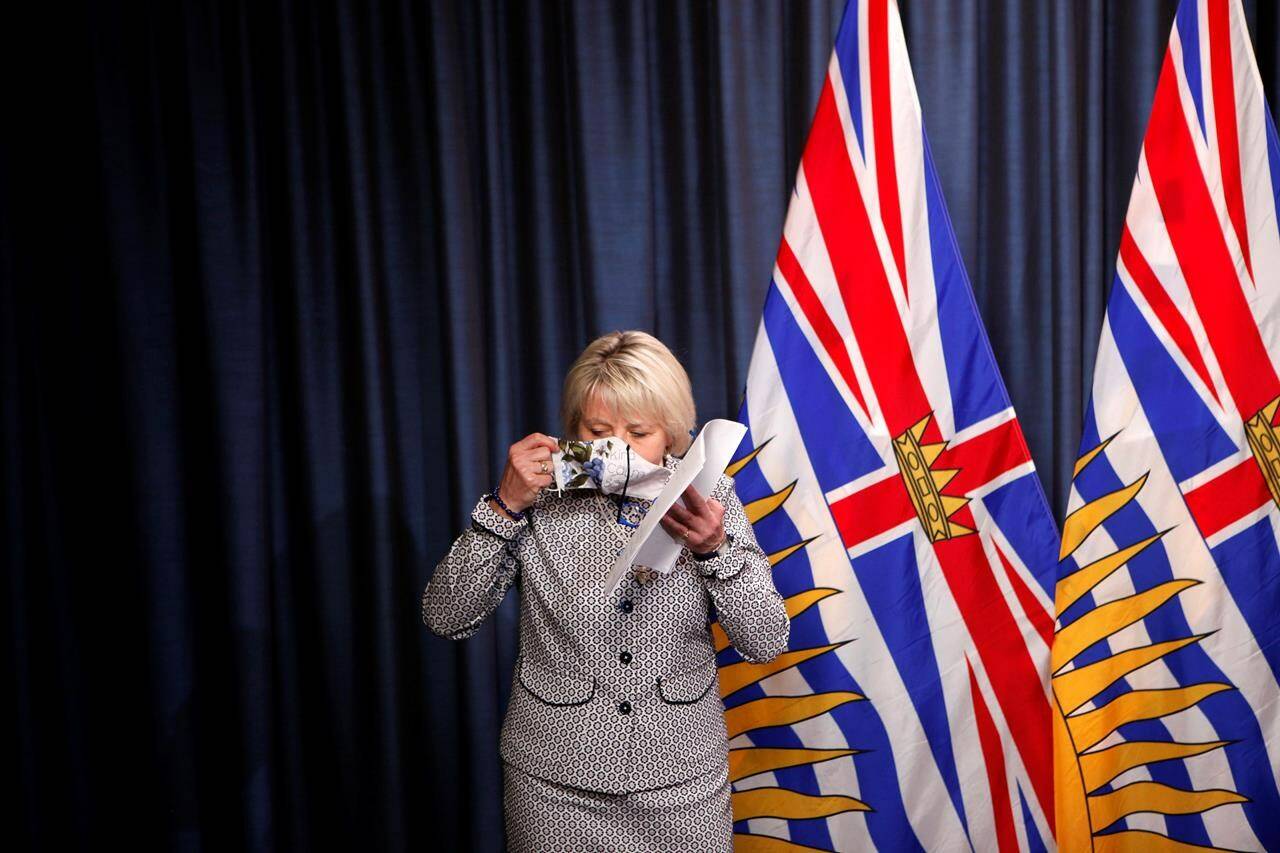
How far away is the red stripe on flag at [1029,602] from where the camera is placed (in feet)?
6.74

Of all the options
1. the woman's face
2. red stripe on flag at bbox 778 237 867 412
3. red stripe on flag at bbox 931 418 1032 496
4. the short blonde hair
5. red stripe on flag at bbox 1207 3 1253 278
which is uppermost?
red stripe on flag at bbox 1207 3 1253 278

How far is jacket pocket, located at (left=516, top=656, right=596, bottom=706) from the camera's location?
165 cm

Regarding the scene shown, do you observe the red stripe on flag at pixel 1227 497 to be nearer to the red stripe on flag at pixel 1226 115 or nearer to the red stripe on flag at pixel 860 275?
the red stripe on flag at pixel 1226 115

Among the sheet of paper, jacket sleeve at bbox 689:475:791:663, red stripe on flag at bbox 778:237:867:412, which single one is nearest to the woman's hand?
the sheet of paper

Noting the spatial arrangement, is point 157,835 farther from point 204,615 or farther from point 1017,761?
point 1017,761

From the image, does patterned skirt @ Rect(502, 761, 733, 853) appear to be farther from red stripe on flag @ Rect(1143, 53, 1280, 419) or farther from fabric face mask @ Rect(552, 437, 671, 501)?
red stripe on flag @ Rect(1143, 53, 1280, 419)

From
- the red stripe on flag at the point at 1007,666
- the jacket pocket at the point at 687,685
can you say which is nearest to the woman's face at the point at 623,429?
the jacket pocket at the point at 687,685

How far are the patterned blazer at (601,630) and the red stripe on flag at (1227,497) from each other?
0.93 meters

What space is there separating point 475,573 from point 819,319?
0.85 meters

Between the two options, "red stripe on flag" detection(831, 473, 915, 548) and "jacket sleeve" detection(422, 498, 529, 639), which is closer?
"jacket sleeve" detection(422, 498, 529, 639)

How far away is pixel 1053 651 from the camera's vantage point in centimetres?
208

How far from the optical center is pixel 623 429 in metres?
1.67

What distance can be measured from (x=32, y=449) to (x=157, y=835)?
912mm

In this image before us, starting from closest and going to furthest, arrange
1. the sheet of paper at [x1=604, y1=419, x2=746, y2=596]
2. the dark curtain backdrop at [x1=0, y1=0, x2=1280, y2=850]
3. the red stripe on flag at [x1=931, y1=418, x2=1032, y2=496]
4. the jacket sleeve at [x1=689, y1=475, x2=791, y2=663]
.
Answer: the sheet of paper at [x1=604, y1=419, x2=746, y2=596], the jacket sleeve at [x1=689, y1=475, x2=791, y2=663], the red stripe on flag at [x1=931, y1=418, x2=1032, y2=496], the dark curtain backdrop at [x1=0, y1=0, x2=1280, y2=850]
